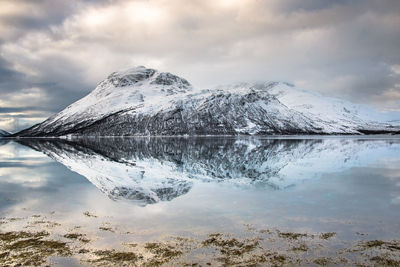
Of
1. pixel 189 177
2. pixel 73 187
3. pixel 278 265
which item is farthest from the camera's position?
pixel 189 177

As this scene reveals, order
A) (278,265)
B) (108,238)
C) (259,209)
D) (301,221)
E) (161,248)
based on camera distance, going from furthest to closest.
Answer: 1. (259,209)
2. (301,221)
3. (108,238)
4. (161,248)
5. (278,265)

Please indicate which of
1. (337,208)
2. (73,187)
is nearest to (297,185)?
(337,208)

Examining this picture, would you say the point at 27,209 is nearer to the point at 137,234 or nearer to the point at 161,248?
the point at 137,234

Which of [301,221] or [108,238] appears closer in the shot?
[108,238]

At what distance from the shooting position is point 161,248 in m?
16.0

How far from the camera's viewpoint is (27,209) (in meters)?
24.7

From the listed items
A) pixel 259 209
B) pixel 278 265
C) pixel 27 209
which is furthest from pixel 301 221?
pixel 27 209

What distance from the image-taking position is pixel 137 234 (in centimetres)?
1827

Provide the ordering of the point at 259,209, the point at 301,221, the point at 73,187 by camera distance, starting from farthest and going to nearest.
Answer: the point at 73,187
the point at 259,209
the point at 301,221

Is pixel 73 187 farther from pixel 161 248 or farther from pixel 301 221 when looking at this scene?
pixel 301 221

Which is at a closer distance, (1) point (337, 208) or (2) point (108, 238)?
(2) point (108, 238)

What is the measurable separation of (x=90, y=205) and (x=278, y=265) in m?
16.9

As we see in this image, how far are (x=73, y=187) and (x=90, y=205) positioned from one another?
9.41m

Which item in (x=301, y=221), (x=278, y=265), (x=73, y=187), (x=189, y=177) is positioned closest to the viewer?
(x=278, y=265)
